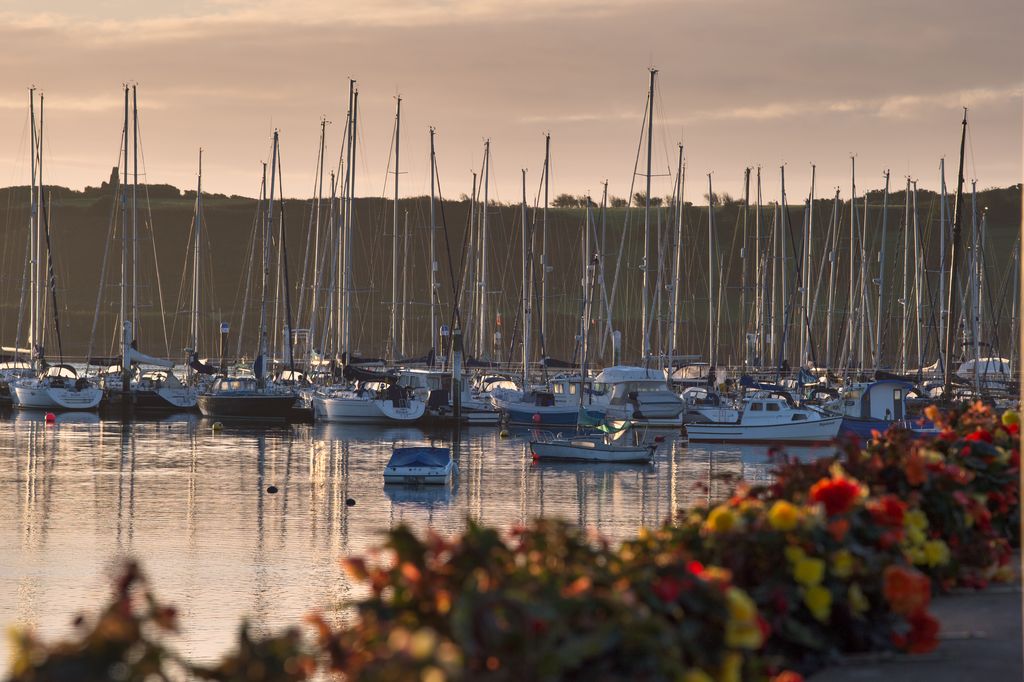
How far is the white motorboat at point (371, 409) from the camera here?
75.2 metres

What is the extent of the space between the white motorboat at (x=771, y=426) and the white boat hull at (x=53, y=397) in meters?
38.8

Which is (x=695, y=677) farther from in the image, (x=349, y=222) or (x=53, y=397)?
(x=53, y=397)

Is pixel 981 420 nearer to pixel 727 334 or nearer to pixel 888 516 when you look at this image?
pixel 888 516

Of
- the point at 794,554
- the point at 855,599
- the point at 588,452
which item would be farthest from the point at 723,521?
the point at 588,452

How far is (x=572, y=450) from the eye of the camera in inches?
2174

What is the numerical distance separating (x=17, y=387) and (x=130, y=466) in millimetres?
39237

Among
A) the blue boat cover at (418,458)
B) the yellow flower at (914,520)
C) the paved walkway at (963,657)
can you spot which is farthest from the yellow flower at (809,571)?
the blue boat cover at (418,458)

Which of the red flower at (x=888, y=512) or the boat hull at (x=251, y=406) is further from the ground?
the red flower at (x=888, y=512)

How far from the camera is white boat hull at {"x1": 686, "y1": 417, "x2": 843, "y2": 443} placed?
203 ft

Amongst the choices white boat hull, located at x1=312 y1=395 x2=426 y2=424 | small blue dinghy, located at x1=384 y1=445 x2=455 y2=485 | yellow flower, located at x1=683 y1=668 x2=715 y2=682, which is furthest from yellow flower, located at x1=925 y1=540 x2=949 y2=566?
white boat hull, located at x1=312 y1=395 x2=426 y2=424

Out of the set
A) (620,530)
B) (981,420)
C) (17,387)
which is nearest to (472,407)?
(17,387)

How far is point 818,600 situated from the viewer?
808cm

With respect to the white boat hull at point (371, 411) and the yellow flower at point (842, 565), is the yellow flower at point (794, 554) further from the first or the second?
the white boat hull at point (371, 411)

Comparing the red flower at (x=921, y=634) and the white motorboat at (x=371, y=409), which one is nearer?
the red flower at (x=921, y=634)
